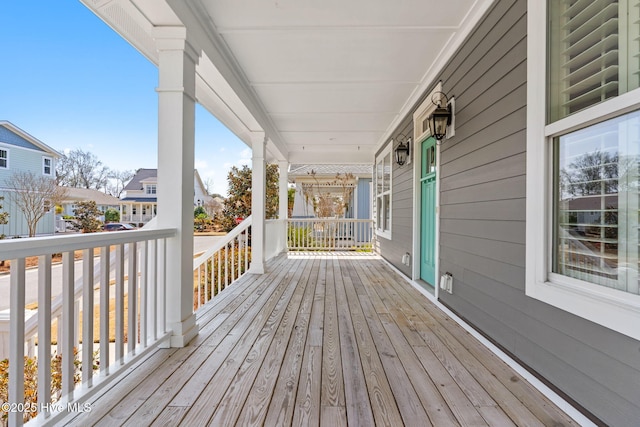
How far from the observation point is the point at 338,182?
35.3 feet

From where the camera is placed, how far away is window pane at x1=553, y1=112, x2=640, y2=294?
4.04 feet

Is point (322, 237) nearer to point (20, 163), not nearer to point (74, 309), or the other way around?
point (20, 163)

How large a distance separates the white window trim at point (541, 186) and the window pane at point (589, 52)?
2.0 inches

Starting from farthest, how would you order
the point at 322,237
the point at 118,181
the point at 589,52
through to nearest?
the point at 322,237 < the point at 118,181 < the point at 589,52

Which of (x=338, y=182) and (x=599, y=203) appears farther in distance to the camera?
(x=338, y=182)

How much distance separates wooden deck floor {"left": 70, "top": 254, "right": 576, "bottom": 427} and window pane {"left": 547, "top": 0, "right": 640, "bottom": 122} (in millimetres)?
A: 1506

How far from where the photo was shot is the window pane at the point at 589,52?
1.25 m

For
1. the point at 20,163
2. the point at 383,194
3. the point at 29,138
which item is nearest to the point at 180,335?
the point at 20,163

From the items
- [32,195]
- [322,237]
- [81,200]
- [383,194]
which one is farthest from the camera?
[322,237]

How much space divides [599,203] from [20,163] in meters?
3.12

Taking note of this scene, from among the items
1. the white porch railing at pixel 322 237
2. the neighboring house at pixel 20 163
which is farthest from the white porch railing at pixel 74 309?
the white porch railing at pixel 322 237

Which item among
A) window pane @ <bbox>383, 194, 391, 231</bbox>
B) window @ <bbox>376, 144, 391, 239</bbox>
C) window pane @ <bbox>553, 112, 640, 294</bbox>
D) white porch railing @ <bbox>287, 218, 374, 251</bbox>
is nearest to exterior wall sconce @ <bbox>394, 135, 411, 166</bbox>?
window @ <bbox>376, 144, 391, 239</bbox>

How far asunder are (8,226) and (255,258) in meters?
3.62

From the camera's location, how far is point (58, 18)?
107 inches
